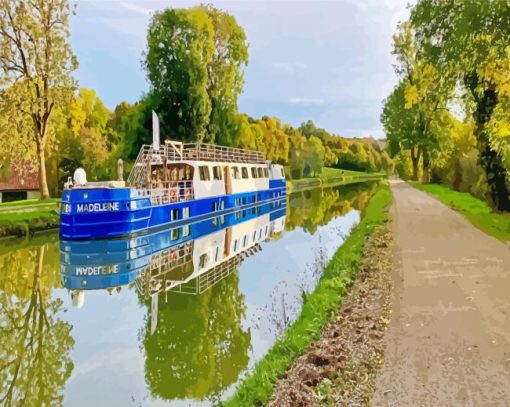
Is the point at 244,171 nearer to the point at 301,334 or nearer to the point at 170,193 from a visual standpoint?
the point at 170,193

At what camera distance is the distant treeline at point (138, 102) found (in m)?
34.7

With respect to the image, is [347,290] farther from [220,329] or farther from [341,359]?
[341,359]

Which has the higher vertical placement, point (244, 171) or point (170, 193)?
point (244, 171)

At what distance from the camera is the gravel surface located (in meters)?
6.53

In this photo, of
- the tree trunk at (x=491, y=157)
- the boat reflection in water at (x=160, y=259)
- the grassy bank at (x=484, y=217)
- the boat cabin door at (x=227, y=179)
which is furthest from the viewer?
the boat cabin door at (x=227, y=179)

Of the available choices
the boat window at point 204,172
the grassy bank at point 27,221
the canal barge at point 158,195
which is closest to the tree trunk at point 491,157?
the canal barge at point 158,195

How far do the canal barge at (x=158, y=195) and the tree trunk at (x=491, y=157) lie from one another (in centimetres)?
1584

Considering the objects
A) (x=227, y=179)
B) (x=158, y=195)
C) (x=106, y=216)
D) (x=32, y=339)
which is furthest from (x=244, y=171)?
(x=32, y=339)

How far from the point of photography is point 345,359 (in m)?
7.56

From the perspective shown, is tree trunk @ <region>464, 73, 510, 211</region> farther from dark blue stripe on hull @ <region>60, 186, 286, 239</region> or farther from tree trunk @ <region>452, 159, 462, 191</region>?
tree trunk @ <region>452, 159, 462, 191</region>

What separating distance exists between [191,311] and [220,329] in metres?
1.84

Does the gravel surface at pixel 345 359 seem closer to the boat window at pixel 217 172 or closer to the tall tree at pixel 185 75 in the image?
the boat window at pixel 217 172

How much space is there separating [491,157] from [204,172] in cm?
1674

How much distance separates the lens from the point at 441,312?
374 inches
